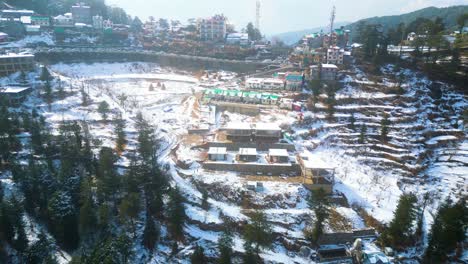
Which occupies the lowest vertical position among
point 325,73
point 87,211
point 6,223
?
point 6,223

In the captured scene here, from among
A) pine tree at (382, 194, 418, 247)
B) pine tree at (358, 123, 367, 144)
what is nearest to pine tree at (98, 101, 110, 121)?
pine tree at (358, 123, 367, 144)

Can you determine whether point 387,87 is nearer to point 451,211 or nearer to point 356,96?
point 356,96

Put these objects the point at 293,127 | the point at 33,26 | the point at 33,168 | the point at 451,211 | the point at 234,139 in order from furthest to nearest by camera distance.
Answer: the point at 33,26, the point at 293,127, the point at 234,139, the point at 33,168, the point at 451,211

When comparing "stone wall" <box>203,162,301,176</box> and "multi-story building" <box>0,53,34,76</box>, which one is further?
"multi-story building" <box>0,53,34,76</box>

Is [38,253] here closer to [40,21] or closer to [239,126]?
[239,126]

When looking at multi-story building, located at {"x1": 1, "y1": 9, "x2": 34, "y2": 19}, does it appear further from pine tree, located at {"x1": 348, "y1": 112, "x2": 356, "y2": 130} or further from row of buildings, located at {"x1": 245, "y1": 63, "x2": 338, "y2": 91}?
pine tree, located at {"x1": 348, "y1": 112, "x2": 356, "y2": 130}

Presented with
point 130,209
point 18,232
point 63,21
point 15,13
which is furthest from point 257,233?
point 15,13

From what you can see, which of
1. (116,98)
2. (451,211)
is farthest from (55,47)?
(451,211)
